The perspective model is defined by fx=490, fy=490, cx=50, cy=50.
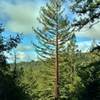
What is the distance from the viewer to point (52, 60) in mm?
66125

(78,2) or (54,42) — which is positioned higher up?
(54,42)

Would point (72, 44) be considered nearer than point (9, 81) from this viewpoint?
No

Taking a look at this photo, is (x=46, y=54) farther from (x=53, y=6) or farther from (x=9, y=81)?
(x=9, y=81)

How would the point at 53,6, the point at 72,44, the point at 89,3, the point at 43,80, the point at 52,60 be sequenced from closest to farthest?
the point at 89,3 → the point at 53,6 → the point at 52,60 → the point at 43,80 → the point at 72,44

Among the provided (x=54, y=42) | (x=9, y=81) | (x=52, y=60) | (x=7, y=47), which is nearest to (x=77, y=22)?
(x=7, y=47)

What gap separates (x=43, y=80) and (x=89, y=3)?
49.5 metres

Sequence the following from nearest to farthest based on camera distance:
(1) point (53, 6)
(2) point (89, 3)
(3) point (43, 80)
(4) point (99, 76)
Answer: (2) point (89, 3) < (4) point (99, 76) < (1) point (53, 6) < (3) point (43, 80)

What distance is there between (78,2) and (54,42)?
126ft

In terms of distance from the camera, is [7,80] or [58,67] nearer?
[7,80]

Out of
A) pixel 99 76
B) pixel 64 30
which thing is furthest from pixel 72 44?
pixel 99 76

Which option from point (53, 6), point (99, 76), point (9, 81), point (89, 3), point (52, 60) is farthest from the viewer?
point (52, 60)

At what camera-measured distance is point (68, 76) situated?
70250mm

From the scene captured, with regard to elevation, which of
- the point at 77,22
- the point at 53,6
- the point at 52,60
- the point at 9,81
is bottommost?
the point at 9,81

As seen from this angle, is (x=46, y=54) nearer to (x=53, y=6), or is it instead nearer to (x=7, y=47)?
(x=53, y=6)
